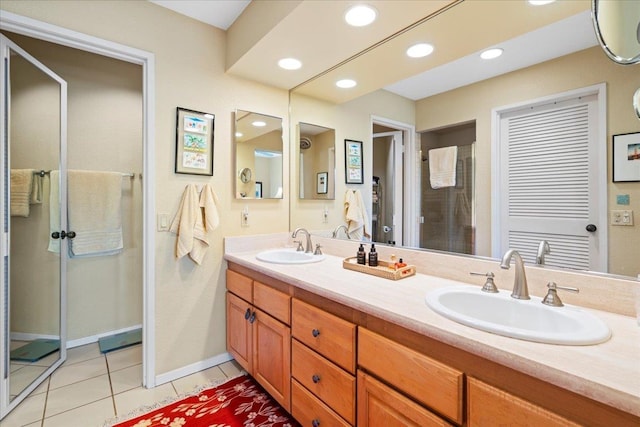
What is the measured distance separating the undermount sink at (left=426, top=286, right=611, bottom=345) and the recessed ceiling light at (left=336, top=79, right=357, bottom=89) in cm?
156

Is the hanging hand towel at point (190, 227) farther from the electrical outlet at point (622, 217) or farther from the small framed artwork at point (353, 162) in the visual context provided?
the electrical outlet at point (622, 217)

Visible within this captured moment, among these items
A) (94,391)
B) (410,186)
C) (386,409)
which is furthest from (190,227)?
(386,409)

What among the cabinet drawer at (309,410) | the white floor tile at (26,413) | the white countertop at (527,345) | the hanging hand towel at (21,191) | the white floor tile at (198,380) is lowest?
the white floor tile at (198,380)

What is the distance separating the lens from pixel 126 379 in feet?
6.83

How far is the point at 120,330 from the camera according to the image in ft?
9.25

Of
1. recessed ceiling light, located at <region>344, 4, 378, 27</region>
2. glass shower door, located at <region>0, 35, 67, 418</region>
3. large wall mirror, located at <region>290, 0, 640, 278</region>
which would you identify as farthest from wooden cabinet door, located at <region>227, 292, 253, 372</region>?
recessed ceiling light, located at <region>344, 4, 378, 27</region>

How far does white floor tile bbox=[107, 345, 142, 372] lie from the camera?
227 centimetres

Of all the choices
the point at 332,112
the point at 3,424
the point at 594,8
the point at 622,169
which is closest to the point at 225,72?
the point at 332,112

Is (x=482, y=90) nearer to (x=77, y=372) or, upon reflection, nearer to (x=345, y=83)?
(x=345, y=83)

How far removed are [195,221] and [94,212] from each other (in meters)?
1.20

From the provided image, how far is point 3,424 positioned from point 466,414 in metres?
2.36

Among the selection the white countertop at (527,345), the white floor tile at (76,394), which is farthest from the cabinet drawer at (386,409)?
the white floor tile at (76,394)

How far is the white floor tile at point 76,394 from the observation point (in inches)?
70.1

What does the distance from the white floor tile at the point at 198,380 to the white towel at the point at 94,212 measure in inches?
54.3
